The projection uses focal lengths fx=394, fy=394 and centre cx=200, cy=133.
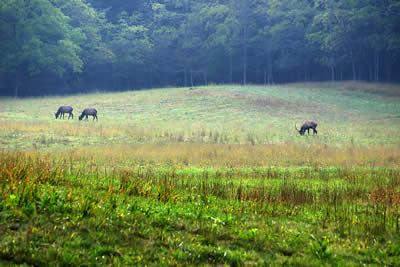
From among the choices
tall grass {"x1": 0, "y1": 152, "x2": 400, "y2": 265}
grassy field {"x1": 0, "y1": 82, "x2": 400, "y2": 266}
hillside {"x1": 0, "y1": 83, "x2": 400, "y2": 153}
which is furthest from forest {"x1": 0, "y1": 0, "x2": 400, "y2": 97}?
tall grass {"x1": 0, "y1": 152, "x2": 400, "y2": 265}

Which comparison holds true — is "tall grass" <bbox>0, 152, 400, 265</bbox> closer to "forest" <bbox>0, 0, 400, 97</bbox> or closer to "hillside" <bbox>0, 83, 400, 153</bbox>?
"hillside" <bbox>0, 83, 400, 153</bbox>

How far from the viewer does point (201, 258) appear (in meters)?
6.68

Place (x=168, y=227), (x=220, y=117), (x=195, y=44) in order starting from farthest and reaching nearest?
(x=195, y=44) → (x=220, y=117) → (x=168, y=227)

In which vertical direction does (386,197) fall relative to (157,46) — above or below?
below

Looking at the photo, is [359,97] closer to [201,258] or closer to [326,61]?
[326,61]

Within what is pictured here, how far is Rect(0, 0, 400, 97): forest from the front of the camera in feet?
226

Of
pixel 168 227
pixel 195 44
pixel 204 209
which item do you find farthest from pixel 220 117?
pixel 195 44

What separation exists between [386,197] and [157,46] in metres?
→ 72.7

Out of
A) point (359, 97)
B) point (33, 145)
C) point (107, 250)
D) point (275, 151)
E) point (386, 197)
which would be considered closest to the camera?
point (107, 250)

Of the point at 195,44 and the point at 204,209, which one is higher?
the point at 195,44

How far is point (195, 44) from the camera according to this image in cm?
7744

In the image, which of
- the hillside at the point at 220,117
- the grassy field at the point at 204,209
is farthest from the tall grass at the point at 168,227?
the hillside at the point at 220,117

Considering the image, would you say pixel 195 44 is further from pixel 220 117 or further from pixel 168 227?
pixel 168 227

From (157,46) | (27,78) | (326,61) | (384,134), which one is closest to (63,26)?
(27,78)
